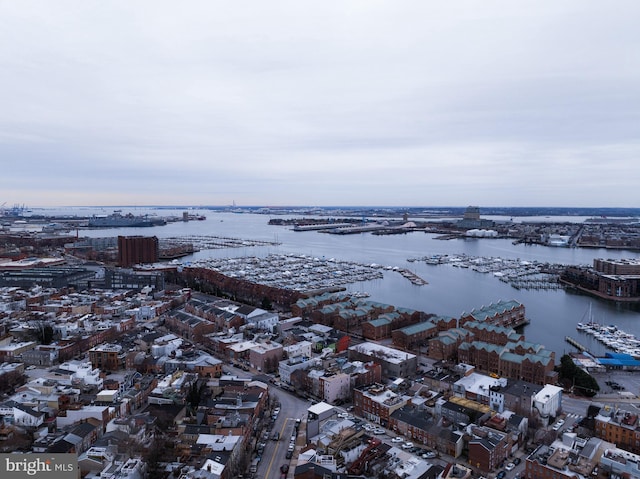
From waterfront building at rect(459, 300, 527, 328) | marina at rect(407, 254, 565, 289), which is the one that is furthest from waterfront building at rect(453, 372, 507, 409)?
marina at rect(407, 254, 565, 289)

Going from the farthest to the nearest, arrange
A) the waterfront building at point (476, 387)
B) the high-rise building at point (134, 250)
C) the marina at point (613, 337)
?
the high-rise building at point (134, 250) < the marina at point (613, 337) < the waterfront building at point (476, 387)

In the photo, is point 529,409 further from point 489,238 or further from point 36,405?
point 489,238

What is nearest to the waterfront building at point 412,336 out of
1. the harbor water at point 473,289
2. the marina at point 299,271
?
the harbor water at point 473,289

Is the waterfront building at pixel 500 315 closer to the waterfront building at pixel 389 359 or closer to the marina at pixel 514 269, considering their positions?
the waterfront building at pixel 389 359

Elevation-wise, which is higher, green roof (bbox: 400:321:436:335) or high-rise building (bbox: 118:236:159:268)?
high-rise building (bbox: 118:236:159:268)

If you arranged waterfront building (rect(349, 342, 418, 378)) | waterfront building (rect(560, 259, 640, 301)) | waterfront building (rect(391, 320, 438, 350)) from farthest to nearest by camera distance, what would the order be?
waterfront building (rect(560, 259, 640, 301))
waterfront building (rect(391, 320, 438, 350))
waterfront building (rect(349, 342, 418, 378))

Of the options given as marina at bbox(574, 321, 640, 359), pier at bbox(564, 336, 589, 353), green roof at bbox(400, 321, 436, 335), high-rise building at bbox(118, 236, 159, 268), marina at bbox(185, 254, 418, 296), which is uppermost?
high-rise building at bbox(118, 236, 159, 268)

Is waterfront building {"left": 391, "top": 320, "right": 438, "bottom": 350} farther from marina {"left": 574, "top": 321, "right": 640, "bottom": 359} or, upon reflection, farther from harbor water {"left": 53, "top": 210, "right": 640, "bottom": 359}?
marina {"left": 574, "top": 321, "right": 640, "bottom": 359}

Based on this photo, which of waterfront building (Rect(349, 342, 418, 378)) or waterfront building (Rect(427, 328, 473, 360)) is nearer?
waterfront building (Rect(349, 342, 418, 378))

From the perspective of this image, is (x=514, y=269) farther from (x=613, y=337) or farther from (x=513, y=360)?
(x=513, y=360)
